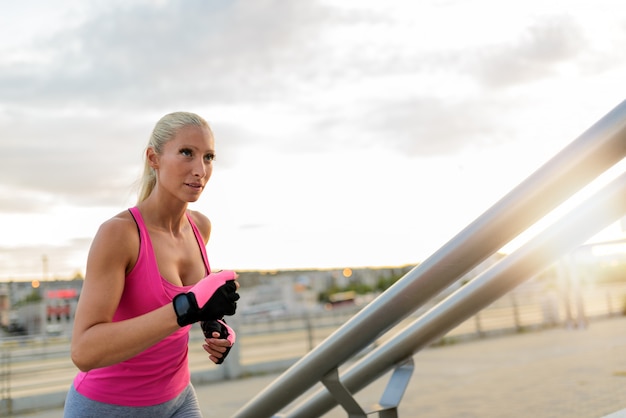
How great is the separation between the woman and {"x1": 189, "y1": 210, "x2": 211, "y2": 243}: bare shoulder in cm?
14

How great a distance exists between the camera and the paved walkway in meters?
5.84

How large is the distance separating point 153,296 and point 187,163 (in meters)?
0.37

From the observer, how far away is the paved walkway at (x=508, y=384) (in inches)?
230

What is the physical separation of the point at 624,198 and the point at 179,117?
113 centimetres

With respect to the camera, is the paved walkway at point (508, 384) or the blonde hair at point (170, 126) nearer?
the blonde hair at point (170, 126)

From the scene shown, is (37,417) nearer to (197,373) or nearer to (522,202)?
(197,373)

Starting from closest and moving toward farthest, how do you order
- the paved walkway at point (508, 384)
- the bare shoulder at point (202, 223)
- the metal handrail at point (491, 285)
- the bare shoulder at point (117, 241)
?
the metal handrail at point (491, 285) → the bare shoulder at point (117, 241) → the bare shoulder at point (202, 223) → the paved walkway at point (508, 384)

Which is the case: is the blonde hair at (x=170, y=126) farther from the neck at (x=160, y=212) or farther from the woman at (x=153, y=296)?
the neck at (x=160, y=212)

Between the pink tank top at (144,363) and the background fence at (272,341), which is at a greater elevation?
the pink tank top at (144,363)

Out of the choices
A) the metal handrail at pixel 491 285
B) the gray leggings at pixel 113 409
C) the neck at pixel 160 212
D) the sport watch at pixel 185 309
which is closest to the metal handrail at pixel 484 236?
the metal handrail at pixel 491 285

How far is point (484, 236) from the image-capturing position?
4.09 ft

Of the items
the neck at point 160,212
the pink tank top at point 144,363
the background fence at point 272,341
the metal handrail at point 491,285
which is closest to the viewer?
the metal handrail at point 491,285

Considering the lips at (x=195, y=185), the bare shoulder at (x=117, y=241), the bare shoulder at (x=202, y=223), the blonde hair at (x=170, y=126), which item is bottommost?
the bare shoulder at (x=117, y=241)

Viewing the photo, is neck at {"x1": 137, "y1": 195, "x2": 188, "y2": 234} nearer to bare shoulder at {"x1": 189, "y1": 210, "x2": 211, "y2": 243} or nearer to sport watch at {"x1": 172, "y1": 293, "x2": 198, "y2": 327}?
bare shoulder at {"x1": 189, "y1": 210, "x2": 211, "y2": 243}
